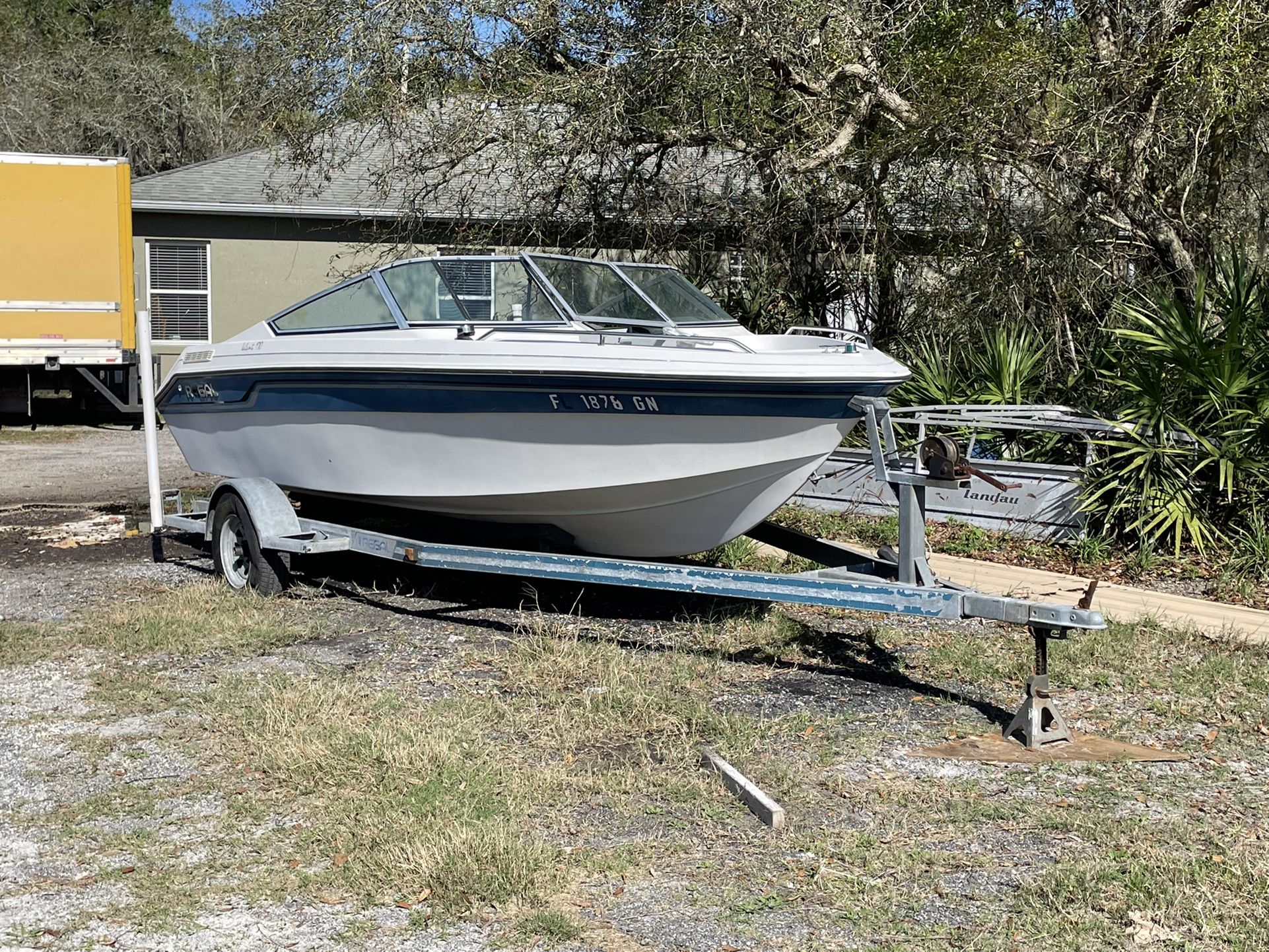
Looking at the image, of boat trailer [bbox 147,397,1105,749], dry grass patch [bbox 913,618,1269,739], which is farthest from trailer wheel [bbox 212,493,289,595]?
dry grass patch [bbox 913,618,1269,739]

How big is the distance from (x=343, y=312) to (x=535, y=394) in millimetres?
1706

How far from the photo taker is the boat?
6.36 m

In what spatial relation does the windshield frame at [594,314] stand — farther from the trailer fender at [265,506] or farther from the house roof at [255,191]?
the house roof at [255,191]

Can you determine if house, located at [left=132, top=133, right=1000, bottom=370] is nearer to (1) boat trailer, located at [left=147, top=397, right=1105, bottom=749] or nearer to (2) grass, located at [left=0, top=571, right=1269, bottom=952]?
(1) boat trailer, located at [left=147, top=397, right=1105, bottom=749]

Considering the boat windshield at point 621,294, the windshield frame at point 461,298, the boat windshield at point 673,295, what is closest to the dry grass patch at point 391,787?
the windshield frame at point 461,298

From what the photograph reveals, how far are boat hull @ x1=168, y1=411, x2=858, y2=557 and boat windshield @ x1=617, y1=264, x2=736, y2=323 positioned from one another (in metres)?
1.10

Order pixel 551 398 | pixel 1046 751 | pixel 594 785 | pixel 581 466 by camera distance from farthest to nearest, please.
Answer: pixel 581 466, pixel 551 398, pixel 1046 751, pixel 594 785

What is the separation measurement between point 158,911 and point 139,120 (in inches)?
1194

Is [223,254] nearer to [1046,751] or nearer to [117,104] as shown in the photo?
[117,104]

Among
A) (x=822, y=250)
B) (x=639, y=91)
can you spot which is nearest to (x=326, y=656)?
(x=639, y=91)

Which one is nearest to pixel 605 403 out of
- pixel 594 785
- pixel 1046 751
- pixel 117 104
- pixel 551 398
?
pixel 551 398

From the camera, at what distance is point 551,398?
262 inches

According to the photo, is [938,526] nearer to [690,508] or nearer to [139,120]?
[690,508]

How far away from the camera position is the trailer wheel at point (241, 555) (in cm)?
772
